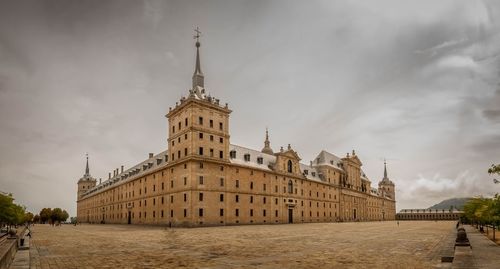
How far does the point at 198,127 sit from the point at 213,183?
31.2ft

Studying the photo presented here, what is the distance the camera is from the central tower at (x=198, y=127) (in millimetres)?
59719

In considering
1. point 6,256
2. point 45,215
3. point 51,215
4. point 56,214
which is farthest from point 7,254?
point 45,215

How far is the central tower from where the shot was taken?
5972 cm

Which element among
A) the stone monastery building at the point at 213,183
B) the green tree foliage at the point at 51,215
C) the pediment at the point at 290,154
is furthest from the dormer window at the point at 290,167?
the green tree foliage at the point at 51,215

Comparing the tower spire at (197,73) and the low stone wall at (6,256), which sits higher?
the tower spire at (197,73)

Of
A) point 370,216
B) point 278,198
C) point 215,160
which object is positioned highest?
point 215,160

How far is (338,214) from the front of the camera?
101438mm

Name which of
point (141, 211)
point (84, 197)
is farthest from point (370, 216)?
point (84, 197)

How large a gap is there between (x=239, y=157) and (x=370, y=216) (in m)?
73.9

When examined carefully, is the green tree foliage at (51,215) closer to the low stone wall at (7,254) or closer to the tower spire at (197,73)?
the tower spire at (197,73)

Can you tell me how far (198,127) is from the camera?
6006 centimetres

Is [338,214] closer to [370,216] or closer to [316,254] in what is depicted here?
[370,216]

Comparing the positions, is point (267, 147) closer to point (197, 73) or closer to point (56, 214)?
point (197, 73)

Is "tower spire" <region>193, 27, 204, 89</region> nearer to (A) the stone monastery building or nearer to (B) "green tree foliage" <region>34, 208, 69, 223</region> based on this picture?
(A) the stone monastery building
